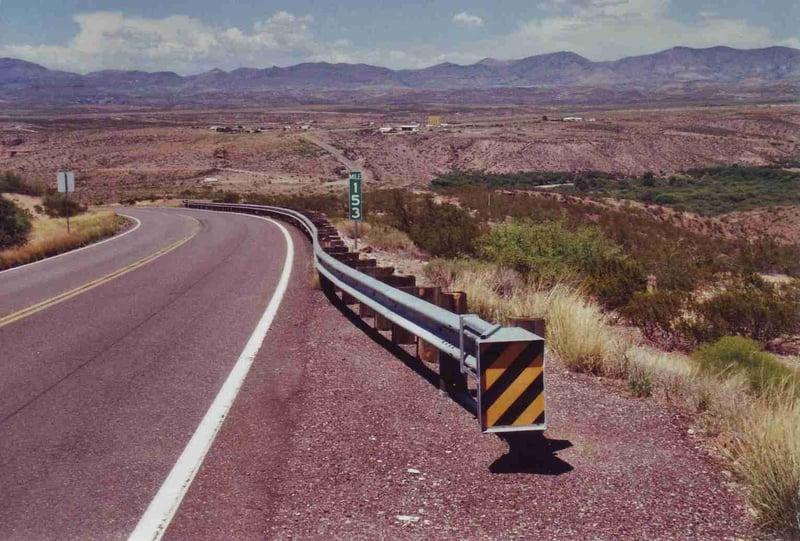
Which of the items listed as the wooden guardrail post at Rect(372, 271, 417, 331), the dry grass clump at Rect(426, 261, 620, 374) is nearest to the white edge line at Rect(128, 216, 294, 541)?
the wooden guardrail post at Rect(372, 271, 417, 331)

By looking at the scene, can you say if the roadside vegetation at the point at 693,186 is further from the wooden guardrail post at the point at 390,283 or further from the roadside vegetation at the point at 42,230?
the wooden guardrail post at the point at 390,283

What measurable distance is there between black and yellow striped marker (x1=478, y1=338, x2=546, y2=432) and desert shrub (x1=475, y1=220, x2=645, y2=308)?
27.2ft

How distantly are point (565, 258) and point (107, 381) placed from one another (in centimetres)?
1108

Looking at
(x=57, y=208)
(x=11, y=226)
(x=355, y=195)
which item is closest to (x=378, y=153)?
(x=57, y=208)

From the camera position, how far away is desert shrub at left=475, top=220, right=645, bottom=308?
13.8 metres

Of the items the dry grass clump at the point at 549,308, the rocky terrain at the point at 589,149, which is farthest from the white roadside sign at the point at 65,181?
the rocky terrain at the point at 589,149

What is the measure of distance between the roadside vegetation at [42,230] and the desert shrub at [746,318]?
696 inches

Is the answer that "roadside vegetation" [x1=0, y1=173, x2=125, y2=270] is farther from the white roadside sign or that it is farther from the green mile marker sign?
the green mile marker sign

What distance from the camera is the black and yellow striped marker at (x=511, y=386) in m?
5.57

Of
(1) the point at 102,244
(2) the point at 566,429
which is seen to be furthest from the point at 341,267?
(1) the point at 102,244

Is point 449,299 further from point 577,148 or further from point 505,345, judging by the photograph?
point 577,148

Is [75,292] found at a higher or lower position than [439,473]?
lower

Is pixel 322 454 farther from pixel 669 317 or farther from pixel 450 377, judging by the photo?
pixel 669 317

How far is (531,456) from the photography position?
A: 18.6 feet
